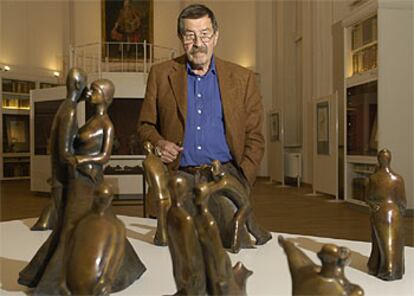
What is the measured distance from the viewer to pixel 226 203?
1.23 m

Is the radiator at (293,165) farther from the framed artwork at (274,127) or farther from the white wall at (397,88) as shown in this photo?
the white wall at (397,88)

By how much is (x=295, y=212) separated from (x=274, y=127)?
4.75 meters

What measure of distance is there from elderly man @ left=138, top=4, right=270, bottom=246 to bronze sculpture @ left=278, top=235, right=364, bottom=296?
0.76m

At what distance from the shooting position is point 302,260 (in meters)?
0.69

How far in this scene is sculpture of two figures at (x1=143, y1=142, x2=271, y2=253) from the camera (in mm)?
1121

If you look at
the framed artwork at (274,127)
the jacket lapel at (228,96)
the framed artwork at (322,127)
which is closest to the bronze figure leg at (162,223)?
the jacket lapel at (228,96)

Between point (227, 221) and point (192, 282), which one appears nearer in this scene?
point (192, 282)

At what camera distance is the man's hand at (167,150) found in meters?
1.37

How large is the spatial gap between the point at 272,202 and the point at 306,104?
3.04m

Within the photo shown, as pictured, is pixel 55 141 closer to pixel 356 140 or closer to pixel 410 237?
pixel 410 237

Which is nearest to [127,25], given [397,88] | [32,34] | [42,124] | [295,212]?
[32,34]

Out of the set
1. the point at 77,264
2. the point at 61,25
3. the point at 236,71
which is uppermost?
the point at 61,25

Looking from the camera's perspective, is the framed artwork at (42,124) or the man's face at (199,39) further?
the framed artwork at (42,124)

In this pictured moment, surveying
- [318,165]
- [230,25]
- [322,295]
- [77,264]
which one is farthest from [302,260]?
[230,25]
